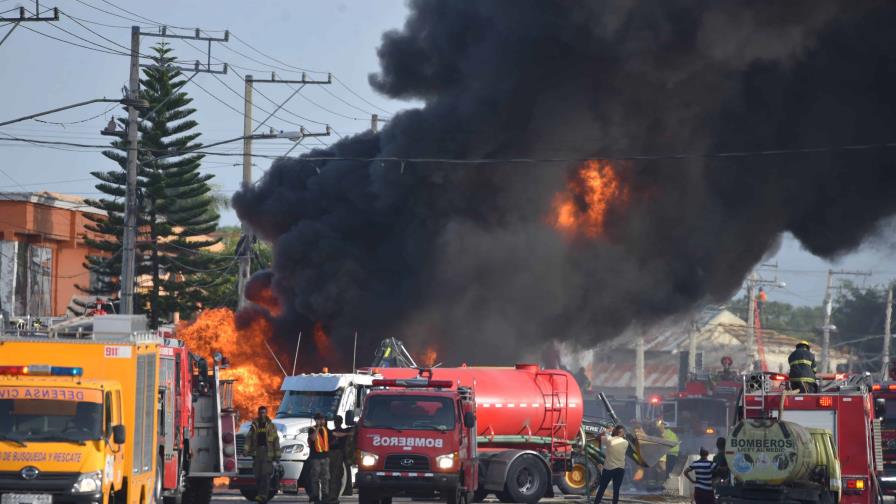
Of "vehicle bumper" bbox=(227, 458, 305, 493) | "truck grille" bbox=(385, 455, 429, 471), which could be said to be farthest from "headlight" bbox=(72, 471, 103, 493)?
"vehicle bumper" bbox=(227, 458, 305, 493)

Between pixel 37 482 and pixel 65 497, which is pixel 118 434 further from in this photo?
pixel 37 482

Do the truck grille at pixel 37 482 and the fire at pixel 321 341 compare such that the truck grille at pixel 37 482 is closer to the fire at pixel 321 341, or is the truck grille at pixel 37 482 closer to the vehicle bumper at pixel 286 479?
the vehicle bumper at pixel 286 479

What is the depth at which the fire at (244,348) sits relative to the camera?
136 ft

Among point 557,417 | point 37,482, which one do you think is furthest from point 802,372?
point 37,482

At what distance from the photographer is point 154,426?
1948cm

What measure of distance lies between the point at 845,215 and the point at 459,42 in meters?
13.1

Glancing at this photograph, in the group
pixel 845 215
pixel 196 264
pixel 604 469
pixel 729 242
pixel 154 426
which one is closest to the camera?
pixel 154 426

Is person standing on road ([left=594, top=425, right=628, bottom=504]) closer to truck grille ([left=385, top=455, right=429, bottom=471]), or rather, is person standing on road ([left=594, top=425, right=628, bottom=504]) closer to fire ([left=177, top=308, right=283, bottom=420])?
truck grille ([left=385, top=455, right=429, bottom=471])

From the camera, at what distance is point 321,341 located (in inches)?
1742

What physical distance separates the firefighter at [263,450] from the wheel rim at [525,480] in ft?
17.1

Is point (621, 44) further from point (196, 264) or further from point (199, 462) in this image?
point (196, 264)

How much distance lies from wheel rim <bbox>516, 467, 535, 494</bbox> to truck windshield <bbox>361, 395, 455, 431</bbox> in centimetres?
436

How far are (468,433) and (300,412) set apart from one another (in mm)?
5143

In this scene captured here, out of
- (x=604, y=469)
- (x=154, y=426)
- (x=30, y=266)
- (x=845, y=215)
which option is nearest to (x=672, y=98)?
(x=845, y=215)
